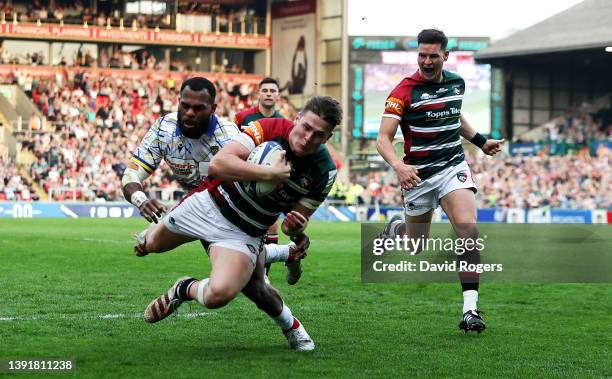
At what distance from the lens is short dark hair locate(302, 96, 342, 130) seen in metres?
7.20

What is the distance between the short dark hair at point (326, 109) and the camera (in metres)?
7.20

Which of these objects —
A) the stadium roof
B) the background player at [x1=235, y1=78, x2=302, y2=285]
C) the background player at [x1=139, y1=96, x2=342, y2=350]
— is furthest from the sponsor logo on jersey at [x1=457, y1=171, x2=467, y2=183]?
the stadium roof

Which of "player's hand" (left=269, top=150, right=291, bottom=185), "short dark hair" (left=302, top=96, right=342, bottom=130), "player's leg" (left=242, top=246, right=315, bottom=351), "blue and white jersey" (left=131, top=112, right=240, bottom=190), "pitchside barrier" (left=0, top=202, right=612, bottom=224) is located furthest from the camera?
"pitchside barrier" (left=0, top=202, right=612, bottom=224)

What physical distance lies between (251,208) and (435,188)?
2502 millimetres

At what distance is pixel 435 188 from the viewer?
32.3ft

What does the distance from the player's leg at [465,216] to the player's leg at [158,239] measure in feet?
8.06

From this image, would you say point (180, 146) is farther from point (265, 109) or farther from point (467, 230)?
point (265, 109)

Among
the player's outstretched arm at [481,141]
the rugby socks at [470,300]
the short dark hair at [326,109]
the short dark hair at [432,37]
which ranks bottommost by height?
the rugby socks at [470,300]

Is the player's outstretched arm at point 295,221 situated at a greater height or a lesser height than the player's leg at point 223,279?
greater

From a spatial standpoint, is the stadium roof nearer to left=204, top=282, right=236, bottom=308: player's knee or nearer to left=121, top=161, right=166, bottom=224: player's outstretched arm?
left=121, top=161, right=166, bottom=224: player's outstretched arm

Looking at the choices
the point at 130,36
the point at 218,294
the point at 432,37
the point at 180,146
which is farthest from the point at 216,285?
the point at 130,36

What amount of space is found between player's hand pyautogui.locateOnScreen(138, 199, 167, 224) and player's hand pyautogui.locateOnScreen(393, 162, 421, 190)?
6.63ft

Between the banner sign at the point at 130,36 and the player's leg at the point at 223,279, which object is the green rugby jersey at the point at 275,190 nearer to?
the player's leg at the point at 223,279

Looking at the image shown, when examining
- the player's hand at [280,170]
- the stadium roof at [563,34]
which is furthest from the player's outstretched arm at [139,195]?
the stadium roof at [563,34]
